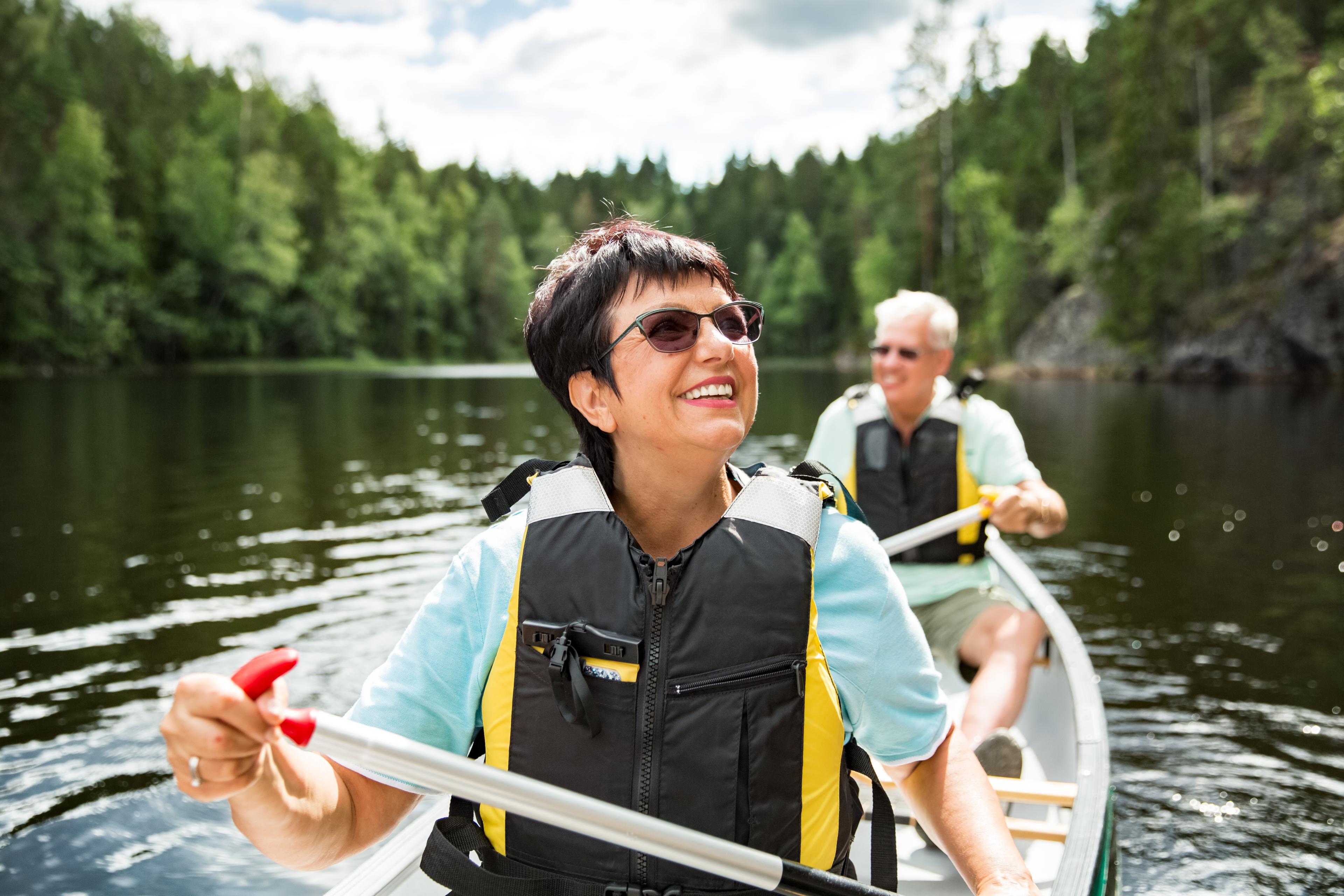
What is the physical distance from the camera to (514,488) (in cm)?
166

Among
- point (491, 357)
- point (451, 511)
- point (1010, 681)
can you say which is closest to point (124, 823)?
point (1010, 681)

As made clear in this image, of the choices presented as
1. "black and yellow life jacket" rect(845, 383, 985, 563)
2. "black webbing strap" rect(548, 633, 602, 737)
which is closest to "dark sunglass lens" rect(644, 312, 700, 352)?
"black webbing strap" rect(548, 633, 602, 737)

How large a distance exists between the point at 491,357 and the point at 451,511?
5155 centimetres

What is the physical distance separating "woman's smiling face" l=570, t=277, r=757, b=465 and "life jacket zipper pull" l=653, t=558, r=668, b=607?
0.19 m

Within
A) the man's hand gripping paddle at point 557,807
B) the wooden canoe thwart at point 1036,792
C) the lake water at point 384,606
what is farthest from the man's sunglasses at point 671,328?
the lake water at point 384,606

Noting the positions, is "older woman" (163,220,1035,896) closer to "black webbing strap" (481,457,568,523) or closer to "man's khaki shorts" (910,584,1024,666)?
"black webbing strap" (481,457,568,523)

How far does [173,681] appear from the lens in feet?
16.7

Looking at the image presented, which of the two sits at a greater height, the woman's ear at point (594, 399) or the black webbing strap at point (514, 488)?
the woman's ear at point (594, 399)

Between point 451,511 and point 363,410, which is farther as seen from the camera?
point 363,410

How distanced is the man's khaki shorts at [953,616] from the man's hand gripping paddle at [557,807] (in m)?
2.40

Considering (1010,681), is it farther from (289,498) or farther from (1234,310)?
(1234,310)

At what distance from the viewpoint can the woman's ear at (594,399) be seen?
1594 mm

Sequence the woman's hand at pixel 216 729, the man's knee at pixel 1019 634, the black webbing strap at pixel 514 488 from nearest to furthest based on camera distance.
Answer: the woman's hand at pixel 216 729
the black webbing strap at pixel 514 488
the man's knee at pixel 1019 634

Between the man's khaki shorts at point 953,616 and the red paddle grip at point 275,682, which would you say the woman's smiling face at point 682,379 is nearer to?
the red paddle grip at point 275,682
